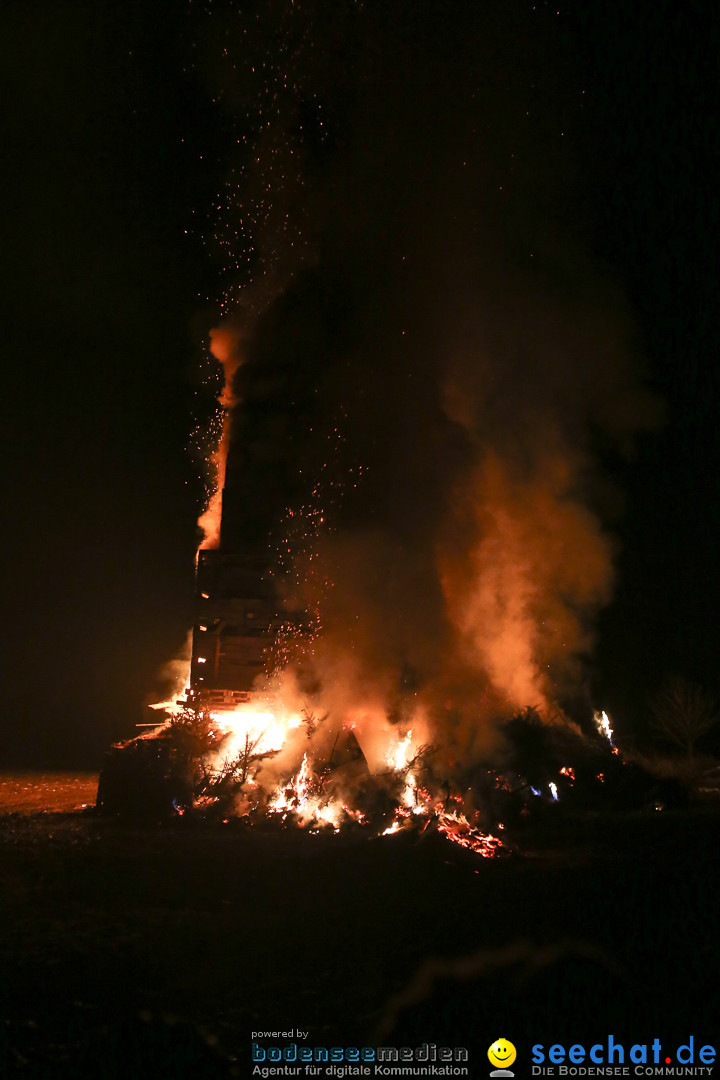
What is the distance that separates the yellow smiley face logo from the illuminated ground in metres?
0.08

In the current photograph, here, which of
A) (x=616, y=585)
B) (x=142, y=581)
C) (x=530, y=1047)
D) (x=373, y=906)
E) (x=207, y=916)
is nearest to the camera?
(x=530, y=1047)

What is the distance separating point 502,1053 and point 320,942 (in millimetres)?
2287

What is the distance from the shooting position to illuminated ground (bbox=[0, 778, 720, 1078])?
469 centimetres

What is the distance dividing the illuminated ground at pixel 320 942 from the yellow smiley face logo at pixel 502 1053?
8 cm

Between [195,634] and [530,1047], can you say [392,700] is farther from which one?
[530,1047]

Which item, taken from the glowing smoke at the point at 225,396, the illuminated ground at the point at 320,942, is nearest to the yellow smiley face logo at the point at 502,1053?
the illuminated ground at the point at 320,942

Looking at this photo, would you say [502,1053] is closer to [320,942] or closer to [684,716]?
[320,942]

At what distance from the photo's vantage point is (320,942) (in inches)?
248

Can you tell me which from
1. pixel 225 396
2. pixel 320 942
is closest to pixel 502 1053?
pixel 320 942

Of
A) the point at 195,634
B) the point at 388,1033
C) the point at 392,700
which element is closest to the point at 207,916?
the point at 388,1033

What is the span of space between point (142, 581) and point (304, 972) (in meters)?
19.4

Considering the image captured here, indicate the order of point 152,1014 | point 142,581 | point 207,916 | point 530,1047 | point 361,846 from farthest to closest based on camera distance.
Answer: point 142,581, point 361,846, point 207,916, point 152,1014, point 530,1047

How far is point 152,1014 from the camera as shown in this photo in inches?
190

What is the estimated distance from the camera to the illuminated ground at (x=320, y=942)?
469 cm
